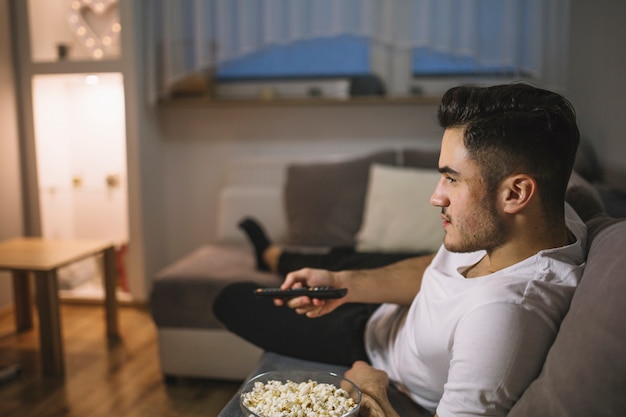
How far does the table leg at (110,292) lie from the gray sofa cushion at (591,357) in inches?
86.0

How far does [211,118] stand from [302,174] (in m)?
0.84

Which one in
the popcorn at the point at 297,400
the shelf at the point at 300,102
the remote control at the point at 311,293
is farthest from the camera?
the shelf at the point at 300,102

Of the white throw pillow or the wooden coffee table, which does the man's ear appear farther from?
the wooden coffee table

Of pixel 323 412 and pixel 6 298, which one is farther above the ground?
pixel 323 412

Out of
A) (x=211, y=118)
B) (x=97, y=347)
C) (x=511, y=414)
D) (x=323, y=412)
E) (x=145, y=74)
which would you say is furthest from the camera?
(x=211, y=118)

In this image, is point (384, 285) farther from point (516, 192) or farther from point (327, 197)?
point (327, 197)

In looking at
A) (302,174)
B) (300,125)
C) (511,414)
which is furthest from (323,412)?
(300,125)

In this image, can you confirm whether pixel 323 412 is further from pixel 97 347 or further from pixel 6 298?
pixel 6 298

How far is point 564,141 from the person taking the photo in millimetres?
968

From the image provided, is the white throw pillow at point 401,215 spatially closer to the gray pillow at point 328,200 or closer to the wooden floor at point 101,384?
the gray pillow at point 328,200

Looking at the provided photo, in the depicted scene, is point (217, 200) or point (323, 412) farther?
point (217, 200)

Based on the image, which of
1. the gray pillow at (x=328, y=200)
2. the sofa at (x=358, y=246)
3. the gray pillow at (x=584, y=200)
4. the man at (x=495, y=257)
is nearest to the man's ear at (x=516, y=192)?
the man at (x=495, y=257)

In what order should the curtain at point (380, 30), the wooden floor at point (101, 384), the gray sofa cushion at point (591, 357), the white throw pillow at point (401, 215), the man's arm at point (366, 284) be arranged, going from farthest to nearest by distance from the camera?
the curtain at point (380, 30), the white throw pillow at point (401, 215), the wooden floor at point (101, 384), the man's arm at point (366, 284), the gray sofa cushion at point (591, 357)

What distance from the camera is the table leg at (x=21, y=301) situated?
9.28ft
